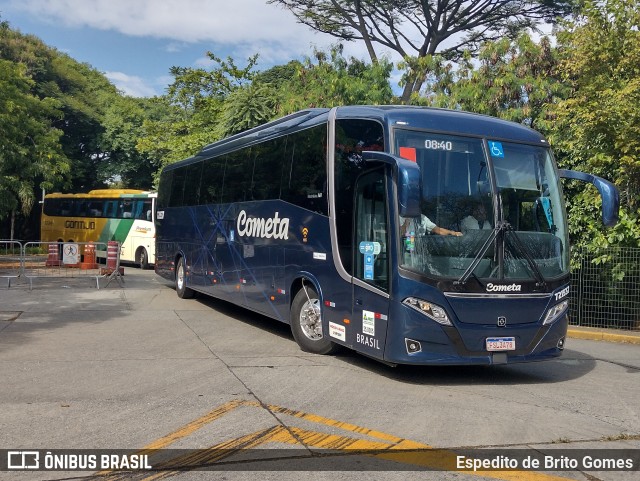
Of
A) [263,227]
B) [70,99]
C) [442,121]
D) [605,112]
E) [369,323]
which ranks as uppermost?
[70,99]

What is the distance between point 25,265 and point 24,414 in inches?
573

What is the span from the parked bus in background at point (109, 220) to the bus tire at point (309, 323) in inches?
709

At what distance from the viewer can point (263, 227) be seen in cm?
1150

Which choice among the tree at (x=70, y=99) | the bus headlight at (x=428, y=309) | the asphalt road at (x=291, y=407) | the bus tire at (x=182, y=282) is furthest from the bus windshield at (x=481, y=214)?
the tree at (x=70, y=99)

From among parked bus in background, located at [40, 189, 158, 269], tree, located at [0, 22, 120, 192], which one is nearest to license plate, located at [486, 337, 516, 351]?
parked bus in background, located at [40, 189, 158, 269]

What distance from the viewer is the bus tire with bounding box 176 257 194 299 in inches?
654

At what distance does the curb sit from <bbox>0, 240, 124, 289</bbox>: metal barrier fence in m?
12.5

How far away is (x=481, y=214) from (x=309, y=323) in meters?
3.30

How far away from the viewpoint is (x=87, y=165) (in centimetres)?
4606

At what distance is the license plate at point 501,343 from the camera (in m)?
7.89

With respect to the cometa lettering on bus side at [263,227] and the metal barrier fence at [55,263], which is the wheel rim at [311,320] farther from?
the metal barrier fence at [55,263]

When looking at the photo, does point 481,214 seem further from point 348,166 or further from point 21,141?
point 21,141

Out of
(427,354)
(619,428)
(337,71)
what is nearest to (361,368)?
(427,354)

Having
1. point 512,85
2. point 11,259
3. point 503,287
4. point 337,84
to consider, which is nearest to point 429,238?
point 503,287
